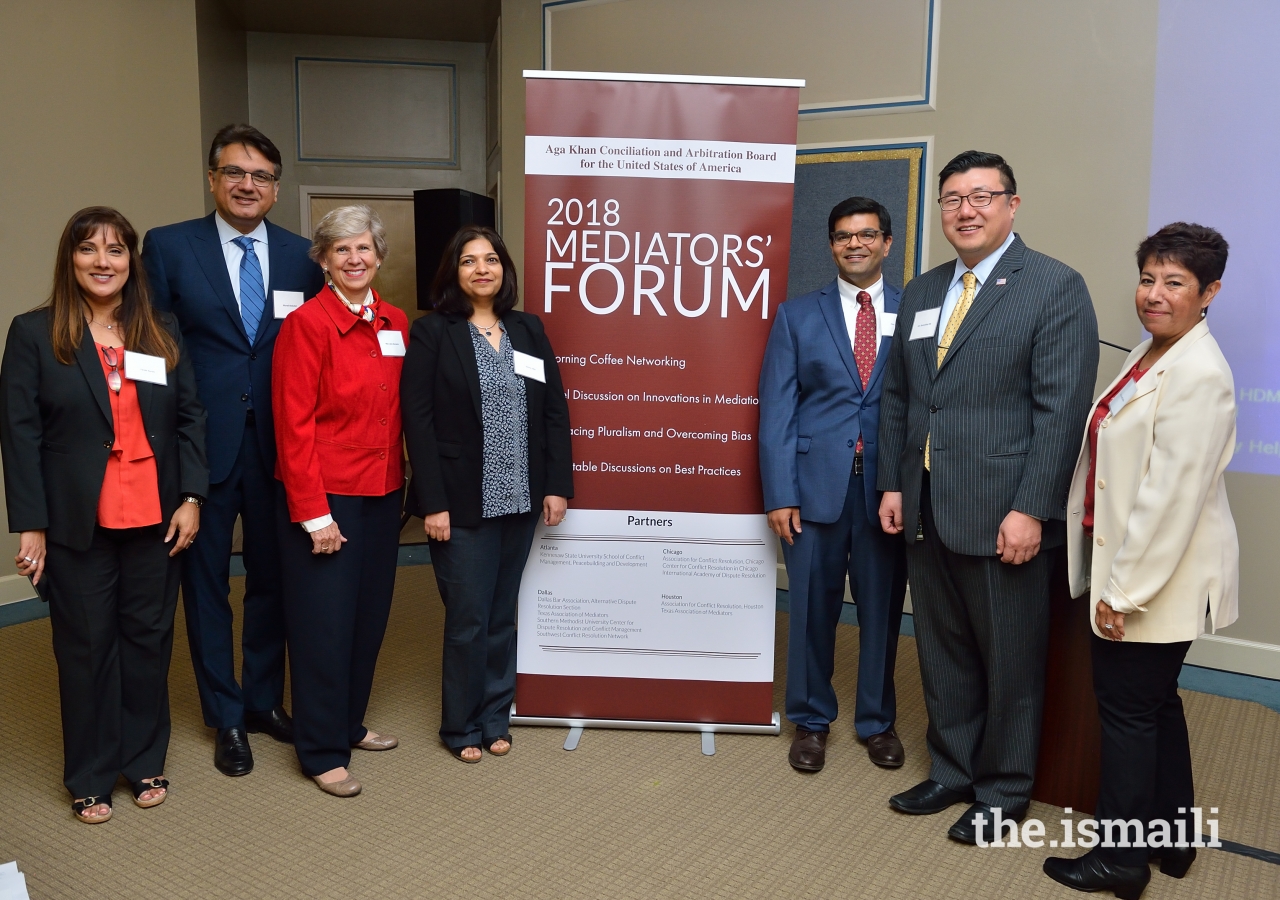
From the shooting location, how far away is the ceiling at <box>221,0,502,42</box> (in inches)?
224

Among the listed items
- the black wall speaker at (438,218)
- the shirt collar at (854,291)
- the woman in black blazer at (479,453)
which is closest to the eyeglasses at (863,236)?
the shirt collar at (854,291)


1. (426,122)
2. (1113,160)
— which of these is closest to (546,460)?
(1113,160)

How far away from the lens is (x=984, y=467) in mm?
2365

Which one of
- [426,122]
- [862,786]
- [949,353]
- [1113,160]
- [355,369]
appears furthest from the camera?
[426,122]

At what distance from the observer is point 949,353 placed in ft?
7.86

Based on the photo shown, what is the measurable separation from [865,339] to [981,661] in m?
0.97

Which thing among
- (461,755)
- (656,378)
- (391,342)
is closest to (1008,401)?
(656,378)

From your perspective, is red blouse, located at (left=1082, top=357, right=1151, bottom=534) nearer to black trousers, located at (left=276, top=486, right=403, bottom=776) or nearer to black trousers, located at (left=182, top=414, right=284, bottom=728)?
black trousers, located at (left=276, top=486, right=403, bottom=776)

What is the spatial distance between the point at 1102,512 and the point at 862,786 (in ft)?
3.71

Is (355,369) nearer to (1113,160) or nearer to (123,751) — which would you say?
(123,751)

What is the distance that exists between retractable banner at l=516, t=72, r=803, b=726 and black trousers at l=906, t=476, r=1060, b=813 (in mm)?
570

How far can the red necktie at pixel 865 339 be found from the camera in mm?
2781

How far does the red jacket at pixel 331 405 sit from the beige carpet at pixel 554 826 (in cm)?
85

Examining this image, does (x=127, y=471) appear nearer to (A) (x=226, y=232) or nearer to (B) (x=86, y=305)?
(B) (x=86, y=305)
